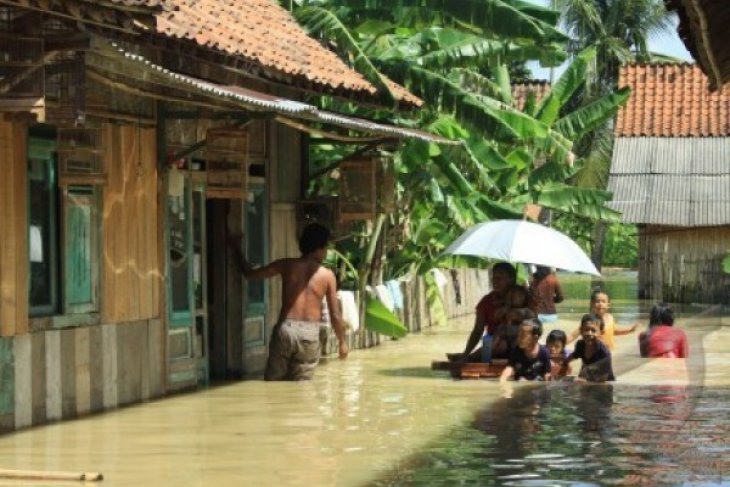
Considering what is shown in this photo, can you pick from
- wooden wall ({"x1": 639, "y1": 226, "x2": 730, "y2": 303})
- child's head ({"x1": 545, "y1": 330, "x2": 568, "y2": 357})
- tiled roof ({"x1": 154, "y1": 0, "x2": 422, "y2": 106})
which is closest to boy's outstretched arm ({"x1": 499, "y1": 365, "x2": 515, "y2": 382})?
child's head ({"x1": 545, "y1": 330, "x2": 568, "y2": 357})

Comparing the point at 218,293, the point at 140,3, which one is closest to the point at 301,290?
the point at 218,293

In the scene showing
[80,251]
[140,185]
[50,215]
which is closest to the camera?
[50,215]

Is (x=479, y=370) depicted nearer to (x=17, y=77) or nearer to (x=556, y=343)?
(x=556, y=343)

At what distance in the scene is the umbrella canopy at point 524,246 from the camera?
17234 mm

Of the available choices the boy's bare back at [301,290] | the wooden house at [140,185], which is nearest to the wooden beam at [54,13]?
the wooden house at [140,185]

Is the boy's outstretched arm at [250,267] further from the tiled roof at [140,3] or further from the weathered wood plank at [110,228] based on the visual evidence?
the tiled roof at [140,3]

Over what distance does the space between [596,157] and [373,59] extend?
26059 mm

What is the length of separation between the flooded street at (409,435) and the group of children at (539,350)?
1.17 feet

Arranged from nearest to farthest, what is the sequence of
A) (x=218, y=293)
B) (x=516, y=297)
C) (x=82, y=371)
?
(x=82, y=371) → (x=516, y=297) → (x=218, y=293)

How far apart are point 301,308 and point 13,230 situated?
14.3ft

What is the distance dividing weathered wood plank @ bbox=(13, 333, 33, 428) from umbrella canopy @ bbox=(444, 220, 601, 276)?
6016 millimetres

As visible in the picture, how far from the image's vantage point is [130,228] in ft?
47.9

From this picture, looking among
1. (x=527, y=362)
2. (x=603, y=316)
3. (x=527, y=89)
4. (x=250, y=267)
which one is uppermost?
(x=527, y=89)

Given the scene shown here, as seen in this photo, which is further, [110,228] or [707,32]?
[110,228]
